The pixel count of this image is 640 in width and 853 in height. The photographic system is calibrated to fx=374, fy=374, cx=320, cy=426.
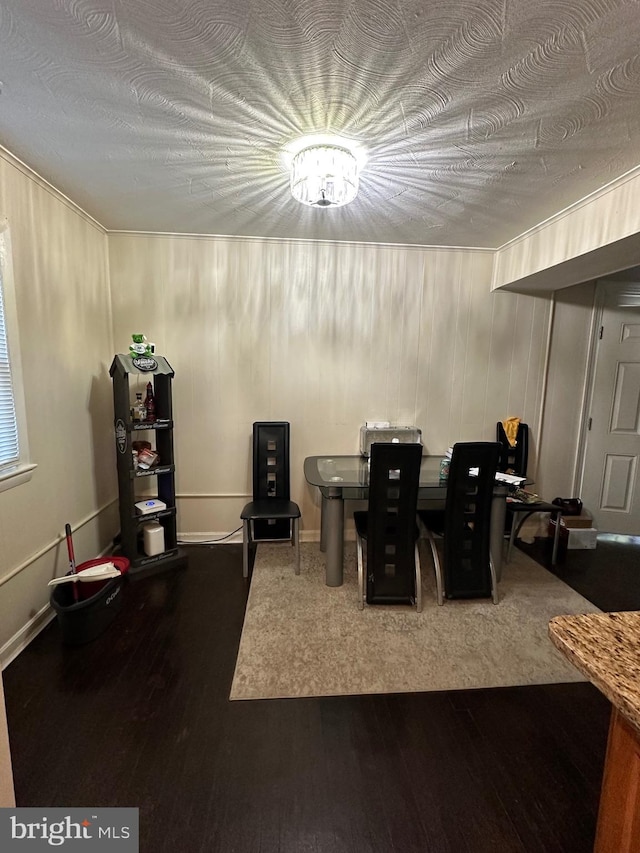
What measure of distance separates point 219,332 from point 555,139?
245 centimetres

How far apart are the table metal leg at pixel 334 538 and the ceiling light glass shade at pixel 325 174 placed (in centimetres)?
177

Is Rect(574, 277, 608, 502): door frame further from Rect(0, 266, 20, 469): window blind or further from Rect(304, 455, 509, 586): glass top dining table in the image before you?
Rect(0, 266, 20, 469): window blind

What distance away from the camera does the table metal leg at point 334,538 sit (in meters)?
2.58

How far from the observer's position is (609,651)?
2.64 feet

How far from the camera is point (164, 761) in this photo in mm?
1454

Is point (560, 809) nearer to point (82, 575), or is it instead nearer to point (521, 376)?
point (82, 575)

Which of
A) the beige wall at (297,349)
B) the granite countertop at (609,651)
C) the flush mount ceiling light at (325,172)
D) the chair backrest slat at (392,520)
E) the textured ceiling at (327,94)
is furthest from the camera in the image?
the beige wall at (297,349)

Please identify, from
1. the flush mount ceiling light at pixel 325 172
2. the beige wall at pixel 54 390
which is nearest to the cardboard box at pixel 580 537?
the flush mount ceiling light at pixel 325 172

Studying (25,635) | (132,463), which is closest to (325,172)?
(132,463)

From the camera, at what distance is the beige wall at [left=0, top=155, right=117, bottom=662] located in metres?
1.98

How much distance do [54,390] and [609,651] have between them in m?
2.83

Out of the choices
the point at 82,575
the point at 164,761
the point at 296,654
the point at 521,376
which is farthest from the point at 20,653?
the point at 521,376

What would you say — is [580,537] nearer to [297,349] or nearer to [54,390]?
[297,349]

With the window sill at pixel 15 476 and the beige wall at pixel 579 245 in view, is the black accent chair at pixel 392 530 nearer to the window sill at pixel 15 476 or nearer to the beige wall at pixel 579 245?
the beige wall at pixel 579 245
